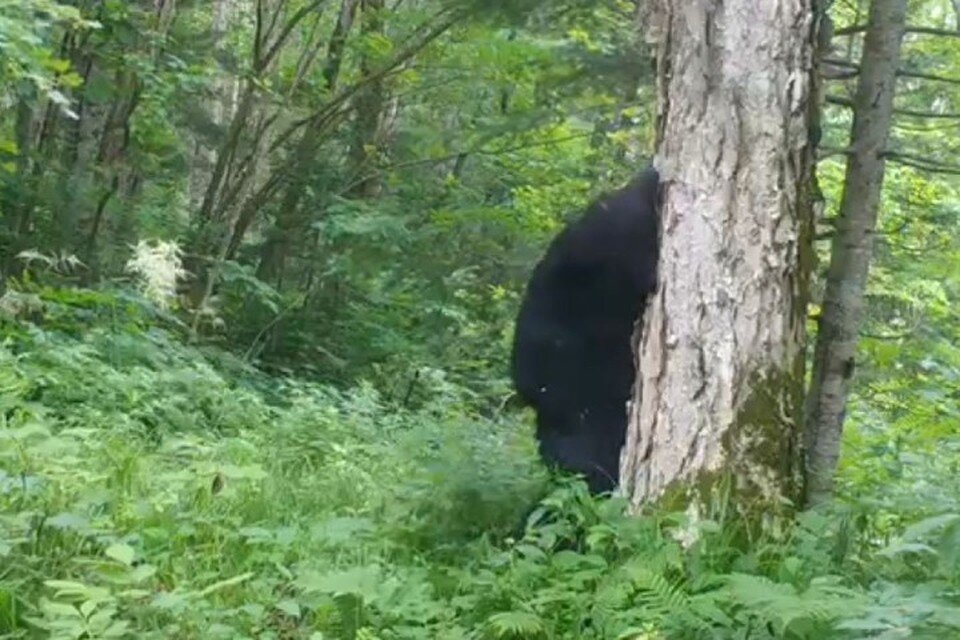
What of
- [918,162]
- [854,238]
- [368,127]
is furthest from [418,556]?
[368,127]

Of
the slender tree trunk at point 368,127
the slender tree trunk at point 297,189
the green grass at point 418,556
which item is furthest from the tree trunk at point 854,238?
the slender tree trunk at point 297,189

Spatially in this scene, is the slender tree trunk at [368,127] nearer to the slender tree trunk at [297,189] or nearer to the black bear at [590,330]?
the slender tree trunk at [297,189]

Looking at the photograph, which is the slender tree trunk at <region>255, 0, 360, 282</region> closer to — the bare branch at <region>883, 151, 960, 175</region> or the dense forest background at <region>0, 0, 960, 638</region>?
the dense forest background at <region>0, 0, 960, 638</region>

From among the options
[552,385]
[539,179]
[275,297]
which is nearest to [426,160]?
[539,179]

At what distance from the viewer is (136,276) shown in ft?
29.8

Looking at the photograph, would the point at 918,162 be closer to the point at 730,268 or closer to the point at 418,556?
the point at 730,268

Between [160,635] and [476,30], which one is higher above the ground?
[476,30]

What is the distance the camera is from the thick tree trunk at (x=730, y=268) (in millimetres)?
3459

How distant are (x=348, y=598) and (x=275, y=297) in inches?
288

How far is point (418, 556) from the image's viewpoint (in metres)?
3.39

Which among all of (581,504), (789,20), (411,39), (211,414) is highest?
(411,39)

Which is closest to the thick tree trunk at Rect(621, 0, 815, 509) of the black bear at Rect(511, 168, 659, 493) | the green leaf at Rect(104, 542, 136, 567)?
the black bear at Rect(511, 168, 659, 493)

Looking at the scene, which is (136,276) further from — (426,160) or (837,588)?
(837,588)

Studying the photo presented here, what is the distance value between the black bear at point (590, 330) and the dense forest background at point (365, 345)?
0.66 ft
